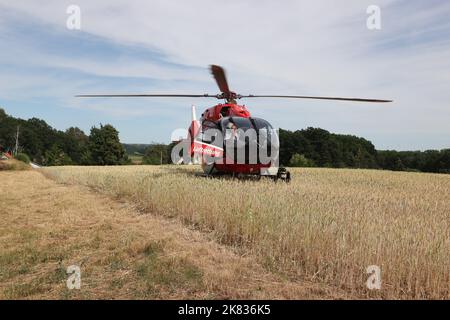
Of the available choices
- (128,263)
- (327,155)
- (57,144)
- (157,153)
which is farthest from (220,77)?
(57,144)

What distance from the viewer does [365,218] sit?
6.03 meters

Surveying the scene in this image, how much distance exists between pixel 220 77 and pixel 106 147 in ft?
229

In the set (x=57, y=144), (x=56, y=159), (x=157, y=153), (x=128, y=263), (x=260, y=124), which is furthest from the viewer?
(x=157, y=153)

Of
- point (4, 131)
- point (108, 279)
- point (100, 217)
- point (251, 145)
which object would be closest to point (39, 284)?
point (108, 279)

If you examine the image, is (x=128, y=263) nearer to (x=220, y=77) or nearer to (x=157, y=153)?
(x=220, y=77)

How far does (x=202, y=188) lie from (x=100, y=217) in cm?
267

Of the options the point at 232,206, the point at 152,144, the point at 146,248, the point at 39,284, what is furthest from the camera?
the point at 152,144

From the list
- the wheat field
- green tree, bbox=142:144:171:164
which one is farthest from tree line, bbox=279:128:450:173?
the wheat field

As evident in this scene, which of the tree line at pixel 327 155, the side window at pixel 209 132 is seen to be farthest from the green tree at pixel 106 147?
the side window at pixel 209 132

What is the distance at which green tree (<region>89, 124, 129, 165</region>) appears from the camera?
Result: 7725 cm

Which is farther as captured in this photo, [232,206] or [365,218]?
[232,206]

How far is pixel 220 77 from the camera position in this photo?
41.4ft

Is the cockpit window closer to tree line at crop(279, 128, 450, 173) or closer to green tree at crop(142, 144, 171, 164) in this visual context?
tree line at crop(279, 128, 450, 173)
